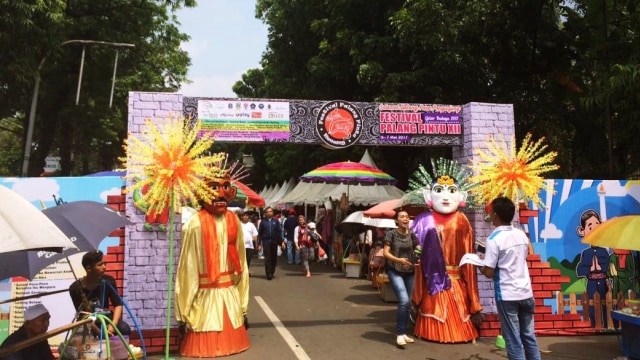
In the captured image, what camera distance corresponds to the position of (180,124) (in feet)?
17.7

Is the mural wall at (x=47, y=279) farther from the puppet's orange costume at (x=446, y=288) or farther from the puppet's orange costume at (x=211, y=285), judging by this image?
the puppet's orange costume at (x=446, y=288)

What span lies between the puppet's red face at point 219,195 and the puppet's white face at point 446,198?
105 inches

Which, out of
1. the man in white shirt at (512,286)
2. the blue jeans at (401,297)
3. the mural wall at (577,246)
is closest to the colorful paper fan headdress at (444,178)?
the mural wall at (577,246)

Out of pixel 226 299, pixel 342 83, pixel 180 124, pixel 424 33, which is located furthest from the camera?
pixel 342 83

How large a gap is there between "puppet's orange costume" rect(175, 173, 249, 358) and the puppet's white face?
262 cm

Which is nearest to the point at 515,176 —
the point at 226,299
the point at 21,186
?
the point at 226,299

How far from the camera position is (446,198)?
6.46m

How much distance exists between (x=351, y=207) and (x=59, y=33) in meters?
9.99

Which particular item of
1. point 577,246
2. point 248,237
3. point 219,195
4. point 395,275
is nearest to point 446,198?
point 395,275

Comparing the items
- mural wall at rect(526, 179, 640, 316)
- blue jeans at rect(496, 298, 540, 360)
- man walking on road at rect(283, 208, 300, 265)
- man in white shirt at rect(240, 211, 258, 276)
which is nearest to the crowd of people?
blue jeans at rect(496, 298, 540, 360)

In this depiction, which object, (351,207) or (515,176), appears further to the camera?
(351,207)

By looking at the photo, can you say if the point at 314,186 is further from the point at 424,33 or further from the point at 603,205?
the point at 603,205

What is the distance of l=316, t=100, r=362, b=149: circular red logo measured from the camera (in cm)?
669

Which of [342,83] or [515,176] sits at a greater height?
[342,83]
